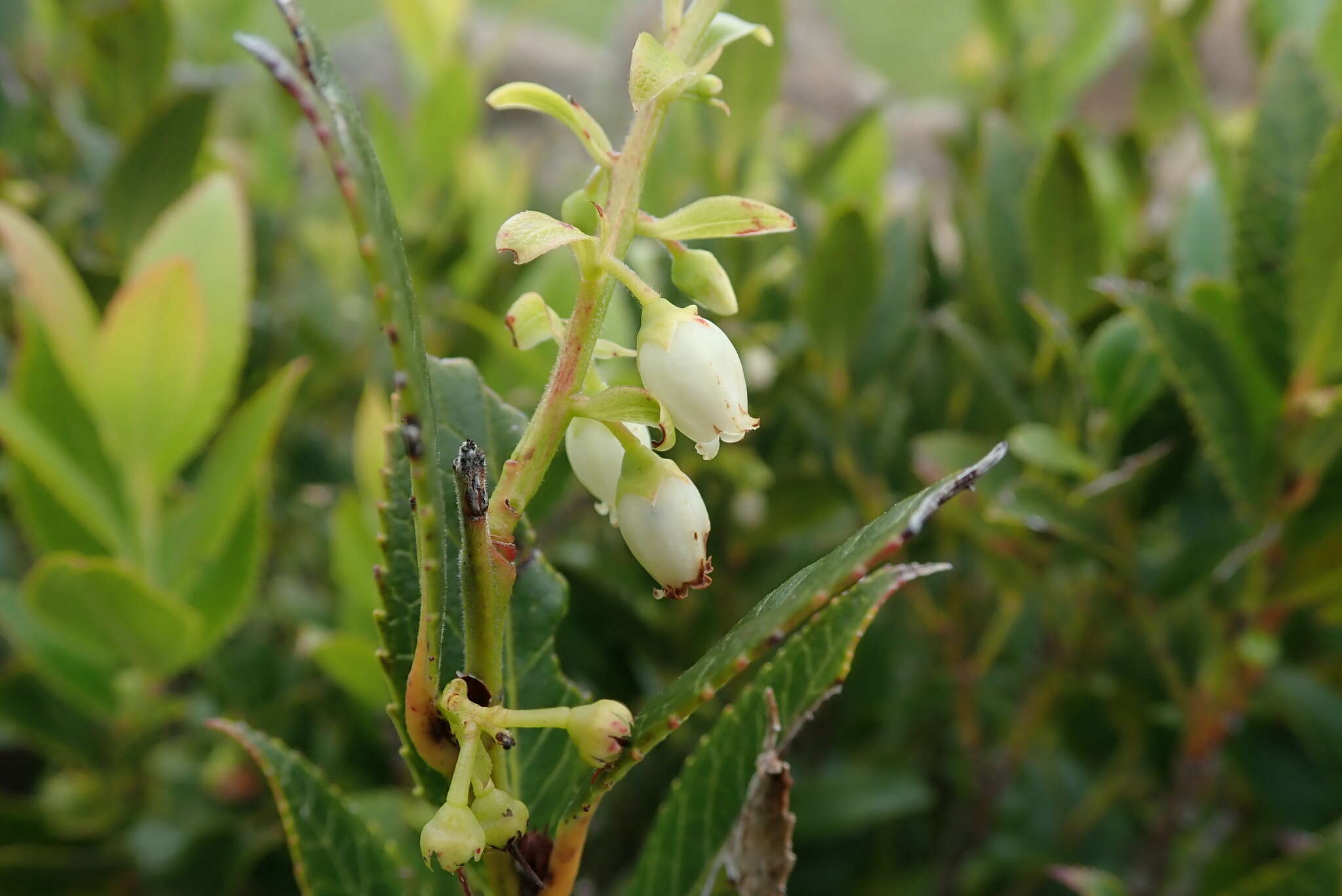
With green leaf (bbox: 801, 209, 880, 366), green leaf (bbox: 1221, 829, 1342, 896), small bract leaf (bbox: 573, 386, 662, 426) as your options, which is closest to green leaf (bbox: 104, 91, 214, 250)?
green leaf (bbox: 801, 209, 880, 366)

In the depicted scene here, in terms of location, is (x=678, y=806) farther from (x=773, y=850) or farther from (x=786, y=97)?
(x=786, y=97)

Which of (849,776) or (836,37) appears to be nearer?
(849,776)

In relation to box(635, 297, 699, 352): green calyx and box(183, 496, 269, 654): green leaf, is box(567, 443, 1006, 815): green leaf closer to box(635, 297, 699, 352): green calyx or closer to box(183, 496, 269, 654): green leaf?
box(635, 297, 699, 352): green calyx

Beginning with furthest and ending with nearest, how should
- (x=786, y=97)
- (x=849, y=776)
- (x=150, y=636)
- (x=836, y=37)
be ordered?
(x=836, y=37), (x=786, y=97), (x=849, y=776), (x=150, y=636)

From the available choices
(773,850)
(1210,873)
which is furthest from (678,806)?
(1210,873)

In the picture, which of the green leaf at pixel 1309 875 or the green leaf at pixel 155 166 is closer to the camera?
the green leaf at pixel 1309 875

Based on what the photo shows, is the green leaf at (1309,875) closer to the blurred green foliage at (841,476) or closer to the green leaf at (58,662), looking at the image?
the blurred green foliage at (841,476)

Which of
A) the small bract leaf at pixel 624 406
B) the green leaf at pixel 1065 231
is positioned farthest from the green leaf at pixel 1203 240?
the small bract leaf at pixel 624 406
